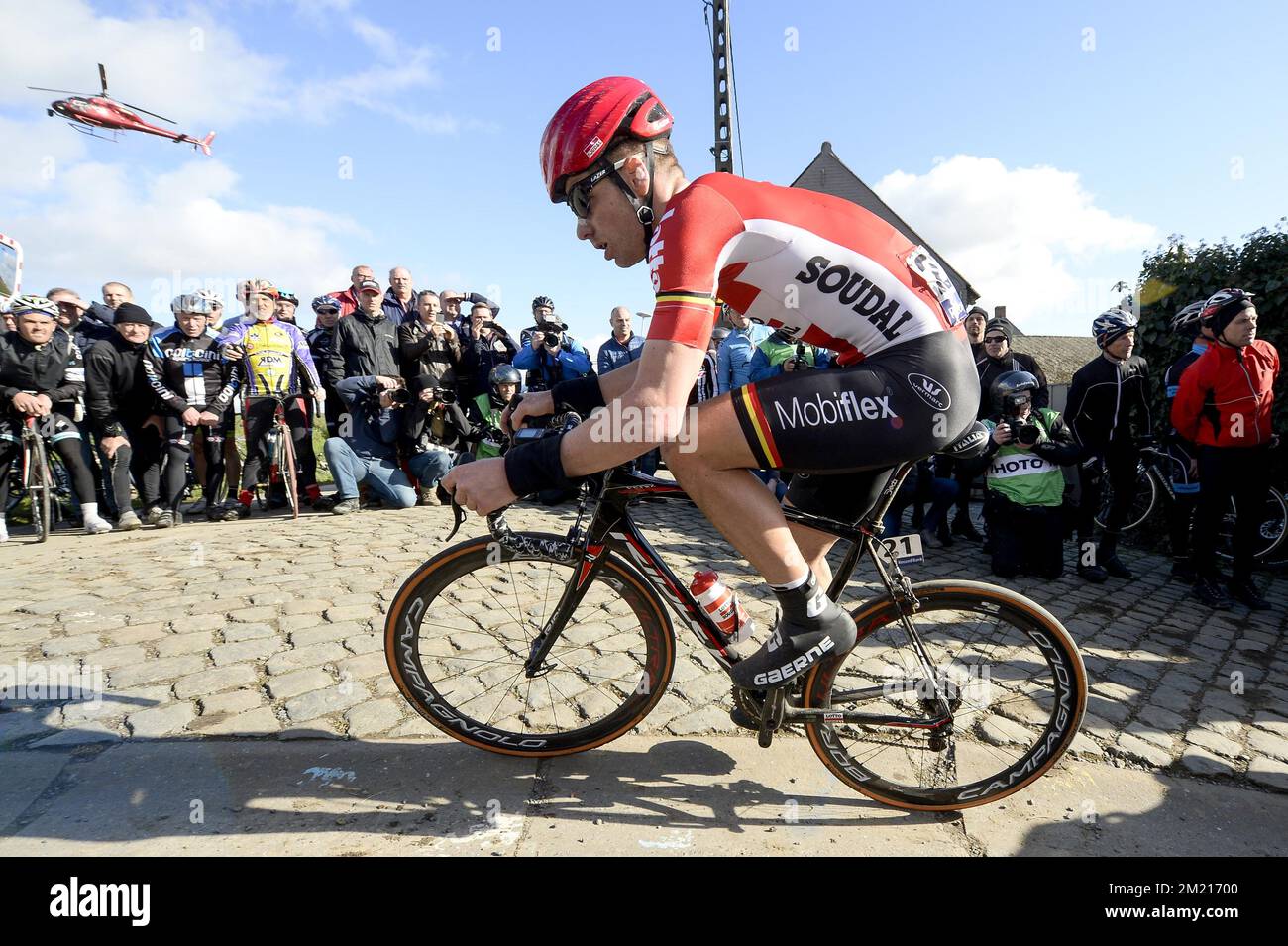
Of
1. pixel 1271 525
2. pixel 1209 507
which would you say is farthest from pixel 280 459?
pixel 1271 525

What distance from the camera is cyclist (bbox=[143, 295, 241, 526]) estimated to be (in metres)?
7.28

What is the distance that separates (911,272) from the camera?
210 cm

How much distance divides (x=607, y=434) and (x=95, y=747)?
8.74ft

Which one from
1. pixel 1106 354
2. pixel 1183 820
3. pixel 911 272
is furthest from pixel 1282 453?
pixel 911 272

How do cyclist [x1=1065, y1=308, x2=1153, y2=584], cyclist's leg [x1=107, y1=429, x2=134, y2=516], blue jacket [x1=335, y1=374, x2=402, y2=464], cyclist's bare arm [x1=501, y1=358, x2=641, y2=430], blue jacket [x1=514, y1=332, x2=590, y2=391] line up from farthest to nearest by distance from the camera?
blue jacket [x1=514, y1=332, x2=590, y2=391] < blue jacket [x1=335, y1=374, x2=402, y2=464] < cyclist's leg [x1=107, y1=429, x2=134, y2=516] < cyclist [x1=1065, y1=308, x2=1153, y2=584] < cyclist's bare arm [x1=501, y1=358, x2=641, y2=430]

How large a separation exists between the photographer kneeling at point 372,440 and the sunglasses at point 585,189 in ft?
21.4

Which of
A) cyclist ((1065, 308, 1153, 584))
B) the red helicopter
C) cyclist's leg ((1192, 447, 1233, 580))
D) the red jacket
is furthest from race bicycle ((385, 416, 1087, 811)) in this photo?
the red helicopter

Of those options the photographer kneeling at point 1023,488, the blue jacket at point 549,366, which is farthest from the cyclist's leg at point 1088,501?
the blue jacket at point 549,366

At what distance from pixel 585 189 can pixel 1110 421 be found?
6128mm

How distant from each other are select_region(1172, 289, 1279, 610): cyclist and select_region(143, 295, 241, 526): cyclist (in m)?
9.73

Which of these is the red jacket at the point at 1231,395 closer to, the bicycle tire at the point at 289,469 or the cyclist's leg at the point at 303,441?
the bicycle tire at the point at 289,469

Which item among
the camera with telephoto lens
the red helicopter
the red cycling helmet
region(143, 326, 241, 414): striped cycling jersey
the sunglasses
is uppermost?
the red helicopter

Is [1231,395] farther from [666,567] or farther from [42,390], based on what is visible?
[42,390]

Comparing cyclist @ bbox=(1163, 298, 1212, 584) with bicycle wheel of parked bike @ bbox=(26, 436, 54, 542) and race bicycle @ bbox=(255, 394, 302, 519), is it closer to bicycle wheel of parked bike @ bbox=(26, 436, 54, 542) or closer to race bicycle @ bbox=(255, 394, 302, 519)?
race bicycle @ bbox=(255, 394, 302, 519)
